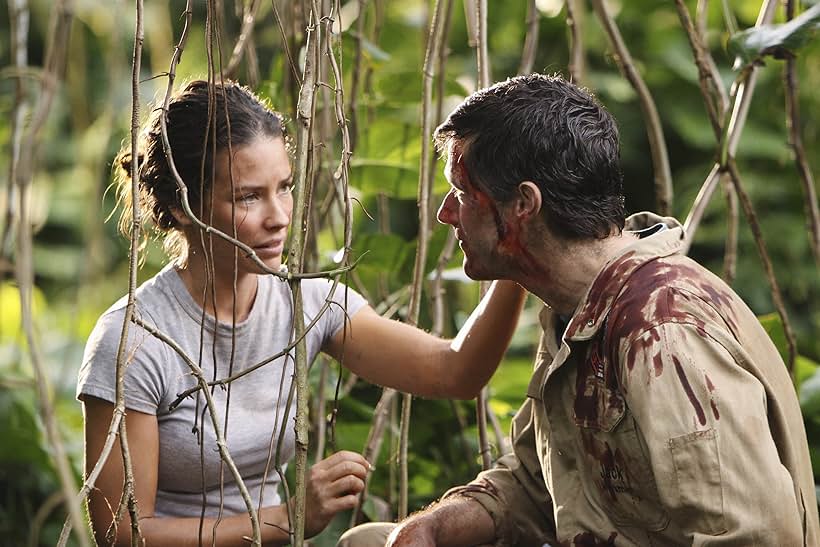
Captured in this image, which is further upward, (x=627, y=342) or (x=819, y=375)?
(x=627, y=342)

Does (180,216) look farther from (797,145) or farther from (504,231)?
(797,145)

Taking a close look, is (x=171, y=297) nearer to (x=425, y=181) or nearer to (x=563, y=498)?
(x=425, y=181)

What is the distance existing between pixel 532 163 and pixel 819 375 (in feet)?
4.38

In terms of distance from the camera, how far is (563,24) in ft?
15.8

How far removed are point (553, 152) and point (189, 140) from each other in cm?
66

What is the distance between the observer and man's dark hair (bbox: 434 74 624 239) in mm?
1910

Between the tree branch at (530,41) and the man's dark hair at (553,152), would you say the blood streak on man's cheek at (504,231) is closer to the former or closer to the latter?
the man's dark hair at (553,152)

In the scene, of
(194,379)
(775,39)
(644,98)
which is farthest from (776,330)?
(194,379)

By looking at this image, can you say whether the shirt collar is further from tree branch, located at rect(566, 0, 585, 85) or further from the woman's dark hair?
tree branch, located at rect(566, 0, 585, 85)

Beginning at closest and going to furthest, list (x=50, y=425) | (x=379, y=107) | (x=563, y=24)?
(x=50, y=425) → (x=379, y=107) → (x=563, y=24)

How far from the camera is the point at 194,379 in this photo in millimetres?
2152

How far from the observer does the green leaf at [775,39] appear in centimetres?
223

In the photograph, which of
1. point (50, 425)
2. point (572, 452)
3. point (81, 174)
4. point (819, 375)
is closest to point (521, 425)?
point (572, 452)

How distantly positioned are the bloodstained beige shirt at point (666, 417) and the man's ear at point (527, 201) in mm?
151
